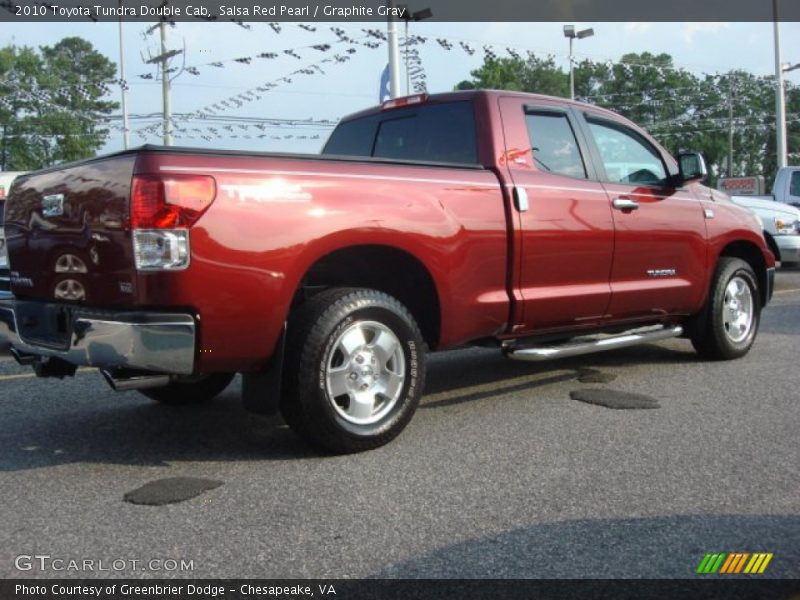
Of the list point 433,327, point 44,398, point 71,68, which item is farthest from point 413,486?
point 71,68

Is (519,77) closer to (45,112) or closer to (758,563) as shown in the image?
(45,112)

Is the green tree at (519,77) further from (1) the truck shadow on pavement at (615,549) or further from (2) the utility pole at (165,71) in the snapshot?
(1) the truck shadow on pavement at (615,549)

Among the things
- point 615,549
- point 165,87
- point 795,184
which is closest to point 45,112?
point 165,87

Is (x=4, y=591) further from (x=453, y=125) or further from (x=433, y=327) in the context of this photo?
(x=453, y=125)

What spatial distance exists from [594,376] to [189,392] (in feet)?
9.58

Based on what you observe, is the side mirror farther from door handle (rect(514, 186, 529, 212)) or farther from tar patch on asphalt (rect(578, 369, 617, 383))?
door handle (rect(514, 186, 529, 212))

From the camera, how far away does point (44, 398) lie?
5.53 meters

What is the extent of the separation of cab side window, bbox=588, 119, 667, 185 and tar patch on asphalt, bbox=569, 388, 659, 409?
4.77ft

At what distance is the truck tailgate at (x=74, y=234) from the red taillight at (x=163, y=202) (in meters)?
0.07

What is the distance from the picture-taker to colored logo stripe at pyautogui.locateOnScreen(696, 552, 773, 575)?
2758mm

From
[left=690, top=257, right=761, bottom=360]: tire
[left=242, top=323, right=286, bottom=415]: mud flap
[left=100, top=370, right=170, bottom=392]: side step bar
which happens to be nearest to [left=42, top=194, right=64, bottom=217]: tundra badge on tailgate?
[left=100, top=370, right=170, bottom=392]: side step bar

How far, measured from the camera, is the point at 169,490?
360cm

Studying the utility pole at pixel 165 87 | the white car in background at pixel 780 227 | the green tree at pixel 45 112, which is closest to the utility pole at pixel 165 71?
the utility pole at pixel 165 87

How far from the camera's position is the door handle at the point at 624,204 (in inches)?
213
